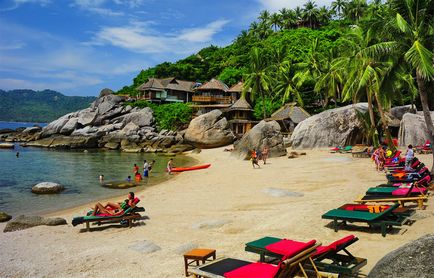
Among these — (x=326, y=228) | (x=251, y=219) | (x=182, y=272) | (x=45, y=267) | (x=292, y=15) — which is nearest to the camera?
(x=182, y=272)

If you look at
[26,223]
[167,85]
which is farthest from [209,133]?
[26,223]

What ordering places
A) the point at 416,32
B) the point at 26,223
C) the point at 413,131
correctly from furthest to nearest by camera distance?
the point at 413,131 < the point at 416,32 < the point at 26,223

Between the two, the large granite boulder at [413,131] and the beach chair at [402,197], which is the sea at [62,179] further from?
the large granite boulder at [413,131]

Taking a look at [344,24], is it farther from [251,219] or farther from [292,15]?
[251,219]

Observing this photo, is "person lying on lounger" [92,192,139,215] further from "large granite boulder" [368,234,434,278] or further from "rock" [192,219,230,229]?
"large granite boulder" [368,234,434,278]

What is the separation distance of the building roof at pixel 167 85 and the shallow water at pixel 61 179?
30970 mm

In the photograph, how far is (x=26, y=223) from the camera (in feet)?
45.8

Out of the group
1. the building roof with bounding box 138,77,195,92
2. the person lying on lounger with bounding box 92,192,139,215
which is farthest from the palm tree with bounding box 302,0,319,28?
the person lying on lounger with bounding box 92,192,139,215

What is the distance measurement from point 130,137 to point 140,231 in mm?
46604

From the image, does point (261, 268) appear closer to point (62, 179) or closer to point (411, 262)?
point (411, 262)

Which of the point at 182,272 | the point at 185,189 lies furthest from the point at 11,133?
the point at 182,272

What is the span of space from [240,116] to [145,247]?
159ft

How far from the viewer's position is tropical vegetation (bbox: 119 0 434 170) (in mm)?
14617

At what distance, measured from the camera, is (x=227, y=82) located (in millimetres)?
69750
